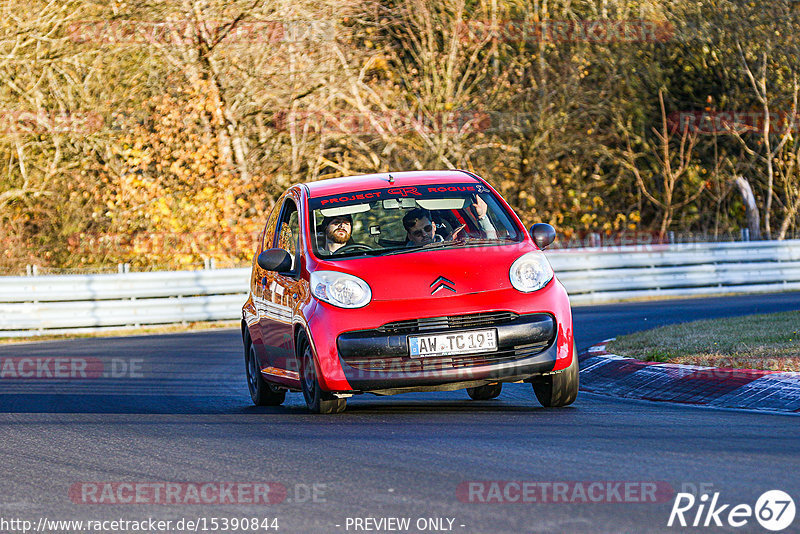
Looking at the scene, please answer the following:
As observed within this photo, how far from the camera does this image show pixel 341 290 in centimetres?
911

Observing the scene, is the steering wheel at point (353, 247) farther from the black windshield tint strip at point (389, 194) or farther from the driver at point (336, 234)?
the black windshield tint strip at point (389, 194)

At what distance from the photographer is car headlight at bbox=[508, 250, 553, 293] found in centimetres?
912

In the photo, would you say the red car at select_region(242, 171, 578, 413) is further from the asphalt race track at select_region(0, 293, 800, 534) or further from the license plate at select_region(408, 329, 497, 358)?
the asphalt race track at select_region(0, 293, 800, 534)

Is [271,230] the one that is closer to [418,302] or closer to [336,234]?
[336,234]

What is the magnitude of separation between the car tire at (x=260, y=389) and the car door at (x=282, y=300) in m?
0.23

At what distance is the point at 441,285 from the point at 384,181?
5.66 ft

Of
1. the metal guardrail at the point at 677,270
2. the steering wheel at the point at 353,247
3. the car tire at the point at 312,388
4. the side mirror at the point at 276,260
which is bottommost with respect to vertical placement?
the metal guardrail at the point at 677,270

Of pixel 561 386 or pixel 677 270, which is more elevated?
pixel 561 386

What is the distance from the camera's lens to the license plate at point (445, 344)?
8.84 meters

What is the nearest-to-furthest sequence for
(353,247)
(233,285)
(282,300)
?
(353,247)
(282,300)
(233,285)

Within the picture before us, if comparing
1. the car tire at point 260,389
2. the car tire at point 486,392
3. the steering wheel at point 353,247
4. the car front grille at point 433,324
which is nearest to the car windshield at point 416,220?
the steering wheel at point 353,247

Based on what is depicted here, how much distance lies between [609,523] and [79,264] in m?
23.0

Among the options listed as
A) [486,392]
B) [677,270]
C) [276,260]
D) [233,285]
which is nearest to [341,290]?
[276,260]

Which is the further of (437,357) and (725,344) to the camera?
(725,344)
